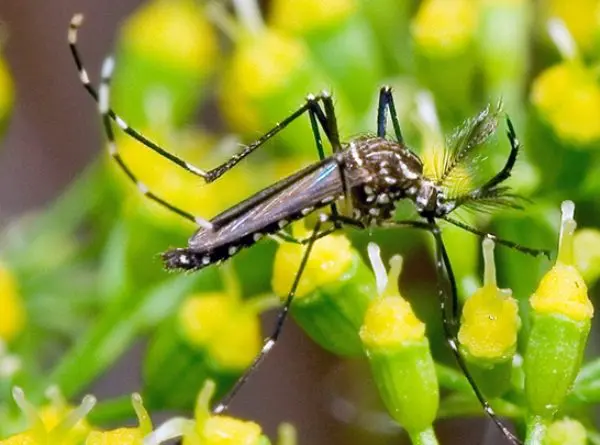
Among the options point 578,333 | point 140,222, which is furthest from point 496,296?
point 140,222

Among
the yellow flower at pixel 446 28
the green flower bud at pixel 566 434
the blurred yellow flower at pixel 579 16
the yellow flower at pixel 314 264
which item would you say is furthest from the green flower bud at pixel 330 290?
the blurred yellow flower at pixel 579 16

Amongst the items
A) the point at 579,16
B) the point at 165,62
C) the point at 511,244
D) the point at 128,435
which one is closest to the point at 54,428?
the point at 128,435

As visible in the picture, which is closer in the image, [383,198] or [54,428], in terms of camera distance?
[54,428]

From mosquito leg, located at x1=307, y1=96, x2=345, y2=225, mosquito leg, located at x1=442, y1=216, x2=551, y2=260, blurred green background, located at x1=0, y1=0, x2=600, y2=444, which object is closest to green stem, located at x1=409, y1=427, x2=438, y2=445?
blurred green background, located at x1=0, y1=0, x2=600, y2=444

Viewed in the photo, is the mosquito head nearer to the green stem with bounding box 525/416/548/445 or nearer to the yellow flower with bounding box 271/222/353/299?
the yellow flower with bounding box 271/222/353/299

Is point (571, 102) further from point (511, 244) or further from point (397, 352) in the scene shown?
point (397, 352)

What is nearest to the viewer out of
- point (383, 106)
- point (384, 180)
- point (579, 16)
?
point (384, 180)

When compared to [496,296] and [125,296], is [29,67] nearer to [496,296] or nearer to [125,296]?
[125,296]
